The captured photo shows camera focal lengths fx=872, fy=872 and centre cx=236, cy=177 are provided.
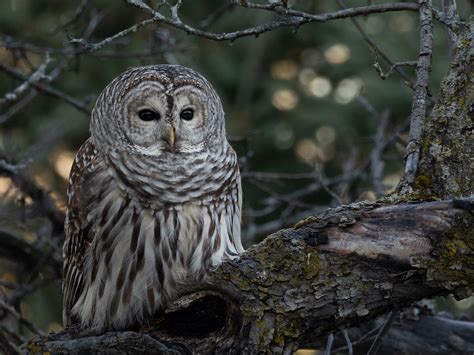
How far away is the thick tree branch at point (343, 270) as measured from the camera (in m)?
2.92

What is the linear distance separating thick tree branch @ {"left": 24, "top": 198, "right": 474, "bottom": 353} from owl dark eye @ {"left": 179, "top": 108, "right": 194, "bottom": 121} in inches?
47.2

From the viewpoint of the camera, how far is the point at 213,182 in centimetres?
401

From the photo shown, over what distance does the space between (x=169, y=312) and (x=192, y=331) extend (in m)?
0.18

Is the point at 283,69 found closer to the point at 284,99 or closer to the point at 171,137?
the point at 284,99

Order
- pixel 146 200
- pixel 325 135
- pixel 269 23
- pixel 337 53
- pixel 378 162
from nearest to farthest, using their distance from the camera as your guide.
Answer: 1. pixel 269 23
2. pixel 146 200
3. pixel 378 162
4. pixel 325 135
5. pixel 337 53

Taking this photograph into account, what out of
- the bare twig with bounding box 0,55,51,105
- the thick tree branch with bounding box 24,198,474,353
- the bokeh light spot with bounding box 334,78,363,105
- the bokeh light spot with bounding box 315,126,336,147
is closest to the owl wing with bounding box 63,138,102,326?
the bare twig with bounding box 0,55,51,105

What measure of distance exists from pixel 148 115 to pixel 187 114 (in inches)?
7.3

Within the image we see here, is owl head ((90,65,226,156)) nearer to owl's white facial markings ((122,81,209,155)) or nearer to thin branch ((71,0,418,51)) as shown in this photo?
owl's white facial markings ((122,81,209,155))

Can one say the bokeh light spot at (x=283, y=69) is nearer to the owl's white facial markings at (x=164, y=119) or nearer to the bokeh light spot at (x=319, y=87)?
the bokeh light spot at (x=319, y=87)

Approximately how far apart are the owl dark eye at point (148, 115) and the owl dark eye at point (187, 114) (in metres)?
0.12

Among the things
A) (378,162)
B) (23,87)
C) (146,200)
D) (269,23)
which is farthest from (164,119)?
(378,162)

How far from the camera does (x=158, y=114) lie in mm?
4094

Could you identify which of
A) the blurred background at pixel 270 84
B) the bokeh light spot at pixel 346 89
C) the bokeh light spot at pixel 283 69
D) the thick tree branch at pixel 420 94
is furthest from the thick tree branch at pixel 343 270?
the bokeh light spot at pixel 283 69

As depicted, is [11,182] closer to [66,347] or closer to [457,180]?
[66,347]
